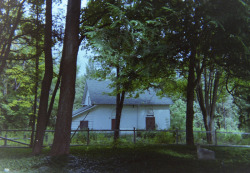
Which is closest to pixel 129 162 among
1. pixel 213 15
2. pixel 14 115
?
pixel 213 15

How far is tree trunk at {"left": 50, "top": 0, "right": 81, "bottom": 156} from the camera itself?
948 cm

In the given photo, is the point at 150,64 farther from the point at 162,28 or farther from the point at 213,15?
the point at 213,15

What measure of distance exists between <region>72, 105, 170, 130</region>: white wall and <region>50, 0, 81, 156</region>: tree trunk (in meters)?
15.0

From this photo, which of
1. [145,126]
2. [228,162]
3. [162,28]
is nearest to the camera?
[228,162]

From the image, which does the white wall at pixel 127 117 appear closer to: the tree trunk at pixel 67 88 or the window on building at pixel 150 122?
the window on building at pixel 150 122

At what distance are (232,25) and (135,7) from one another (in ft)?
14.5

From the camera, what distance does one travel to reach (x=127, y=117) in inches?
1009

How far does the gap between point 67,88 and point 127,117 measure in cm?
1645

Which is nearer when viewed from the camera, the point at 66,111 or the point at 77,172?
the point at 77,172

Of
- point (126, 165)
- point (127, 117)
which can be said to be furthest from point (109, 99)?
point (126, 165)

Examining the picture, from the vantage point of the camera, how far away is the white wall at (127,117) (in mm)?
24703

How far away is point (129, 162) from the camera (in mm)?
8688

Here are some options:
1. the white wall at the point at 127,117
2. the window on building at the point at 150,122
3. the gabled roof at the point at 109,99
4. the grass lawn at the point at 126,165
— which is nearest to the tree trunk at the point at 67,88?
the grass lawn at the point at 126,165

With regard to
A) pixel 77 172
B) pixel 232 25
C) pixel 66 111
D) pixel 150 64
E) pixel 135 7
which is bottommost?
pixel 77 172
